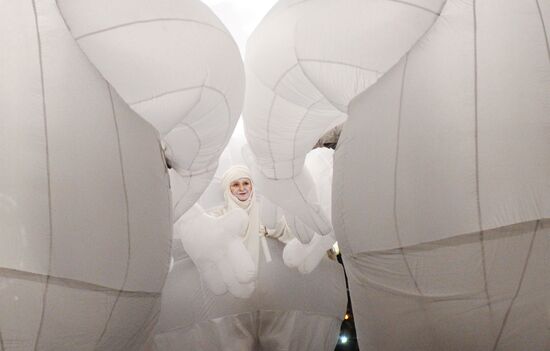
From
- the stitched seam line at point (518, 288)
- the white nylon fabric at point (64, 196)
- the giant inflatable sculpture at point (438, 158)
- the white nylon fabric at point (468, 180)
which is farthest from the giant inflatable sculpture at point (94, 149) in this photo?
the stitched seam line at point (518, 288)

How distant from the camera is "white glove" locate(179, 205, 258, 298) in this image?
2.24m

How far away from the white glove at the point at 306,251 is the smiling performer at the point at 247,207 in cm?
23

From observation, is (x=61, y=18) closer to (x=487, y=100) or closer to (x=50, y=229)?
(x=50, y=229)

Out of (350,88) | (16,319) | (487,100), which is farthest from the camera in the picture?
(350,88)

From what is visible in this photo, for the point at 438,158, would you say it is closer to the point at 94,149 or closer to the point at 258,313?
the point at 94,149

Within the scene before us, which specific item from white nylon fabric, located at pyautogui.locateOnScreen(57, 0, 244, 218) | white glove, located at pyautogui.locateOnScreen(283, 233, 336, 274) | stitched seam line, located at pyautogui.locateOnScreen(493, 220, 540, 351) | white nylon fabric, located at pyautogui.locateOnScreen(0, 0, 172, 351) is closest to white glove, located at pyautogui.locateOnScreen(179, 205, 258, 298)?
white glove, located at pyautogui.locateOnScreen(283, 233, 336, 274)

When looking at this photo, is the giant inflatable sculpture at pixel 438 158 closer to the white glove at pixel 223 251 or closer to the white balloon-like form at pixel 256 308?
the white glove at pixel 223 251

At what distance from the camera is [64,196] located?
134cm

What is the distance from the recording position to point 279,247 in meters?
2.87

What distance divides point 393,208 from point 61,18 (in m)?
0.77

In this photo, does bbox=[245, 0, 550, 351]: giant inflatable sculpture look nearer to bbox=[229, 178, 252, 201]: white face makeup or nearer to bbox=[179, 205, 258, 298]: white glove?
bbox=[179, 205, 258, 298]: white glove

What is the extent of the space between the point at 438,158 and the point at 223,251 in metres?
1.03

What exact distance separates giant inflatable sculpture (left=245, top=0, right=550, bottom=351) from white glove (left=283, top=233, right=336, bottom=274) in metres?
0.81

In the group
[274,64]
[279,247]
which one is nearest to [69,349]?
[274,64]
